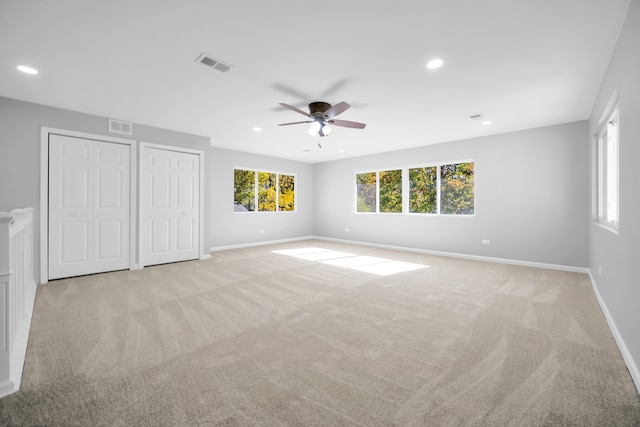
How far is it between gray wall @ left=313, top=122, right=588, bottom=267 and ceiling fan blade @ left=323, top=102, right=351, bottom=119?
3.78 m

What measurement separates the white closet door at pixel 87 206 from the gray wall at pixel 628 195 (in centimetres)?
647

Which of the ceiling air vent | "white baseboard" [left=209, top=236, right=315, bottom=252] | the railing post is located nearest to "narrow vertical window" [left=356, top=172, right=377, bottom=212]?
"white baseboard" [left=209, top=236, right=315, bottom=252]

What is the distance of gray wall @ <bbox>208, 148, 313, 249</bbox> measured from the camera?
7.07 metres

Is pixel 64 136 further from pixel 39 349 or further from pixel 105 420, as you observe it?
pixel 105 420

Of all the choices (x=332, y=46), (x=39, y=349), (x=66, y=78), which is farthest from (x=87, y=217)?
(x=332, y=46)

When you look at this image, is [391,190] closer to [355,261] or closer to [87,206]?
[355,261]

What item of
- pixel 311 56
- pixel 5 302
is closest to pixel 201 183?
pixel 311 56

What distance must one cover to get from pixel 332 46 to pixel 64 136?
4.55 m

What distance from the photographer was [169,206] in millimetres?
5461

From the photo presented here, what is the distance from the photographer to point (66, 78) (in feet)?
10.6

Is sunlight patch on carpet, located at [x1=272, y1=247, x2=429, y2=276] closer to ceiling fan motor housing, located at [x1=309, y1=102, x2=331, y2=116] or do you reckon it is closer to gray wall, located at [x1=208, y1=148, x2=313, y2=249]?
gray wall, located at [x1=208, y1=148, x2=313, y2=249]

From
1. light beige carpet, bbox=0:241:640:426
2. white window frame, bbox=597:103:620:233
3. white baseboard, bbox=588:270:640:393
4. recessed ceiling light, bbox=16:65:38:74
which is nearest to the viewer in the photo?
light beige carpet, bbox=0:241:640:426

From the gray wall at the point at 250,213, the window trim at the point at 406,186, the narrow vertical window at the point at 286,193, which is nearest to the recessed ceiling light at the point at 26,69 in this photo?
the gray wall at the point at 250,213

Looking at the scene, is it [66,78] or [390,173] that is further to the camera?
[390,173]
